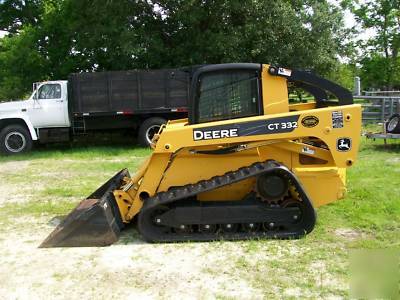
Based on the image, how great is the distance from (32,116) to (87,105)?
5.09 ft

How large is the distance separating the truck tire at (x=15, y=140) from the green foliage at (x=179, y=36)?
3.91 metres

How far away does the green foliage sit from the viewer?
52.5ft

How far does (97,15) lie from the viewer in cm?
1638

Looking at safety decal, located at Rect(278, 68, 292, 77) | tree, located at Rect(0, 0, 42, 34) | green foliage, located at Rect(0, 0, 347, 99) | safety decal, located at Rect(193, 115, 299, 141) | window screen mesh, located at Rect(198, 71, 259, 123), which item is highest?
tree, located at Rect(0, 0, 42, 34)

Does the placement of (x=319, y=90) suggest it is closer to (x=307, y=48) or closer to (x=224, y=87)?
(x=224, y=87)

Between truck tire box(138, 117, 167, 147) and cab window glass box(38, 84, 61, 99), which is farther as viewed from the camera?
truck tire box(138, 117, 167, 147)

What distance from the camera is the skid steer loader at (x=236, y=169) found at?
5.77 meters

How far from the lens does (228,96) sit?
241 inches

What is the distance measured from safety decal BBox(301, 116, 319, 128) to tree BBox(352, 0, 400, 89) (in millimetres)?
29993

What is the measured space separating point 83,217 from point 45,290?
3.97 ft

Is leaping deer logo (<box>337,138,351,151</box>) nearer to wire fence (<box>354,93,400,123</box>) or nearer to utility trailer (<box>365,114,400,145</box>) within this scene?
utility trailer (<box>365,114,400,145</box>)

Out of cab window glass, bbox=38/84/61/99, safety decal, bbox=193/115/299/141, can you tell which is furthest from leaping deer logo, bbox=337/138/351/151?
cab window glass, bbox=38/84/61/99

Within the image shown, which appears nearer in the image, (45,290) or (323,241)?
(45,290)

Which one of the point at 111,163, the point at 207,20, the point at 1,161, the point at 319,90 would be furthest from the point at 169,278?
the point at 207,20
